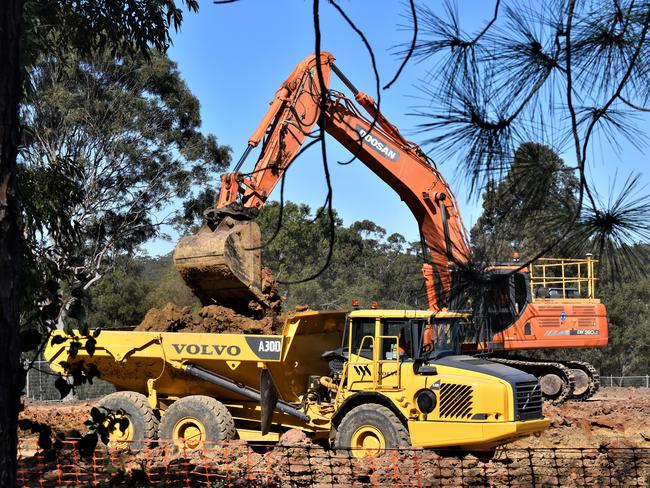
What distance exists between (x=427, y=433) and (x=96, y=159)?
68.6 feet

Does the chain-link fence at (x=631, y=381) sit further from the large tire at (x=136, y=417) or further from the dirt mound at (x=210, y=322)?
the large tire at (x=136, y=417)

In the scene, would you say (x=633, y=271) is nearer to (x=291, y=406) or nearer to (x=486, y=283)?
(x=486, y=283)

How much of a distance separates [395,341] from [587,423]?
594cm

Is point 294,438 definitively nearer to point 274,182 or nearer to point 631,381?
point 274,182

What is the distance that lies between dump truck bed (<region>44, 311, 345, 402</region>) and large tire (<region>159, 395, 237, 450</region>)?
1.49 feet

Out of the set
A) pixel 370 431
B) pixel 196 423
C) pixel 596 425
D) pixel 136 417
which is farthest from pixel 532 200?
pixel 596 425

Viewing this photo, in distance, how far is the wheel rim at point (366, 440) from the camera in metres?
10.1

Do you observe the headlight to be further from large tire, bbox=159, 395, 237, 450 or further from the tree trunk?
the tree trunk

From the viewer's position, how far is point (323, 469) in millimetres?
9828

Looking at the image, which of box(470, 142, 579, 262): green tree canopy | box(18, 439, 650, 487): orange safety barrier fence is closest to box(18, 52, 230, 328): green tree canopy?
box(18, 439, 650, 487): orange safety barrier fence

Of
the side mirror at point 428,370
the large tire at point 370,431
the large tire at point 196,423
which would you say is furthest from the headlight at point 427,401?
the large tire at point 196,423

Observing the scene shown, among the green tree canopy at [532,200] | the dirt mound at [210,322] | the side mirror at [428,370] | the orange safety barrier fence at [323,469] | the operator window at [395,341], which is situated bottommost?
Result: the orange safety barrier fence at [323,469]

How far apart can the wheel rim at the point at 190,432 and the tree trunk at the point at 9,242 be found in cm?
790

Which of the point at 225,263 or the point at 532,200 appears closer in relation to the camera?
the point at 532,200
